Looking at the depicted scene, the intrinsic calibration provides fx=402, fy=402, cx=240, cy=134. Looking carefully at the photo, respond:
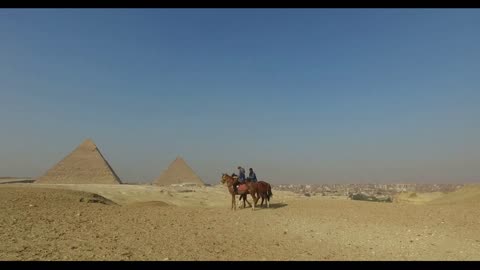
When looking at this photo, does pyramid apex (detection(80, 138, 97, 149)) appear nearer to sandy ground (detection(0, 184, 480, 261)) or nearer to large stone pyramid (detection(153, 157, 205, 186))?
large stone pyramid (detection(153, 157, 205, 186))

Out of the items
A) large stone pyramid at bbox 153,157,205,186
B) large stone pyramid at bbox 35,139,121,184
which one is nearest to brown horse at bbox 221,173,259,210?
large stone pyramid at bbox 35,139,121,184

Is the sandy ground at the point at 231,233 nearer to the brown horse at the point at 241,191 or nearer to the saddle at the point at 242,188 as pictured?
the brown horse at the point at 241,191

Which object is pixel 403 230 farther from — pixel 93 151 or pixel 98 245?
pixel 93 151

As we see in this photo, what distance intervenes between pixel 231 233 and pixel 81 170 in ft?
234

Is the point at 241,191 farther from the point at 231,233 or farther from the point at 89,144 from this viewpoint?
A: the point at 89,144

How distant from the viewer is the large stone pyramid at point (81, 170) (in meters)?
74.0

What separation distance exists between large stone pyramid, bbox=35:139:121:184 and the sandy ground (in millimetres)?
61385

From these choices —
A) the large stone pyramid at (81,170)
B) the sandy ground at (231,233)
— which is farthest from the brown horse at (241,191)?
the large stone pyramid at (81,170)

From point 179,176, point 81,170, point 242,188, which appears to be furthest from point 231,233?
point 179,176

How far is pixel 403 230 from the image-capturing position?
12.0 m

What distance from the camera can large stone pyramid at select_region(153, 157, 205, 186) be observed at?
88.0 meters
